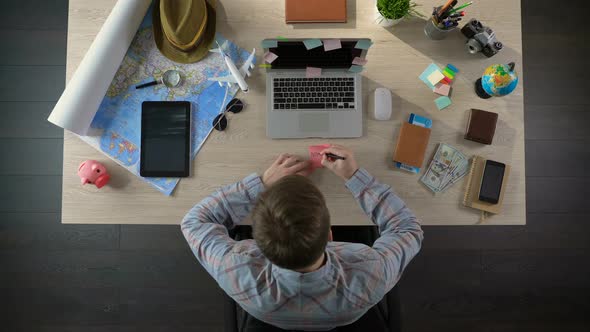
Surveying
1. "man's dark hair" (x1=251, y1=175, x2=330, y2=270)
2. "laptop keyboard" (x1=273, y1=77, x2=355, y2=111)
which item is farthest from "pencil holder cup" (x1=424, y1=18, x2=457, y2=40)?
"man's dark hair" (x1=251, y1=175, x2=330, y2=270)

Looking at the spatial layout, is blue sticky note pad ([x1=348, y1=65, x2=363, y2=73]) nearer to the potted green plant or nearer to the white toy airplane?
the potted green plant

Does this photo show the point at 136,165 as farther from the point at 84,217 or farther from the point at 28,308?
the point at 28,308

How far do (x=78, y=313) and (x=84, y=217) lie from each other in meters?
0.90

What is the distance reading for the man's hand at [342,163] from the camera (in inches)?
48.0

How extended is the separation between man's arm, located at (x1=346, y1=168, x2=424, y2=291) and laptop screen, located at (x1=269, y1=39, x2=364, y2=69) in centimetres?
37

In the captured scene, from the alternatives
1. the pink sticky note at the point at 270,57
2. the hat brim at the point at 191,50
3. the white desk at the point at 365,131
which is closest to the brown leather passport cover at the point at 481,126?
the white desk at the point at 365,131

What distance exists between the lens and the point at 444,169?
129cm

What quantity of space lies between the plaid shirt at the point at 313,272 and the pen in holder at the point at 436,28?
58cm

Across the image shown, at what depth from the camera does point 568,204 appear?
198 cm

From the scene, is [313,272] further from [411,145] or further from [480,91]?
[480,91]

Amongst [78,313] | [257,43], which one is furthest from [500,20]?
[78,313]

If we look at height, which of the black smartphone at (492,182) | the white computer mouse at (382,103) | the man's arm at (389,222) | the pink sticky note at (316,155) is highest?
the white computer mouse at (382,103)

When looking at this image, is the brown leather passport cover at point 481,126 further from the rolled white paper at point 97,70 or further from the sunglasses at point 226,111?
the rolled white paper at point 97,70

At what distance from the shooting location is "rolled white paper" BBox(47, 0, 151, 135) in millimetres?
1175
